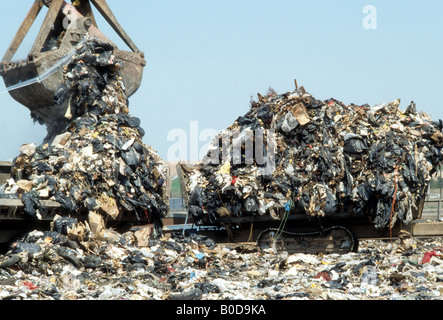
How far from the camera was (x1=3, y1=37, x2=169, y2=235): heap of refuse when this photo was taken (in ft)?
28.7

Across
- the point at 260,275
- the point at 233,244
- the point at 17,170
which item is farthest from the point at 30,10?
the point at 260,275

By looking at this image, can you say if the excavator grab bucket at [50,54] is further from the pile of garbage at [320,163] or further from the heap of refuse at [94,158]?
the pile of garbage at [320,163]

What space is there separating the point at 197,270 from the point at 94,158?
243 centimetres

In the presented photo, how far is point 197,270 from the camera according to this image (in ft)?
26.1

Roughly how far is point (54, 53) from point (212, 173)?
335cm

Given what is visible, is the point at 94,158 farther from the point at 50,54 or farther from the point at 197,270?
the point at 197,270

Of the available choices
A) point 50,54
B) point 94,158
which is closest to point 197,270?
point 94,158

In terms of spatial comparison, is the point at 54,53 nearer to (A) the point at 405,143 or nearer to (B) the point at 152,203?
(B) the point at 152,203

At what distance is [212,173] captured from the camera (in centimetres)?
962

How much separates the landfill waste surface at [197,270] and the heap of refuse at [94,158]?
47cm

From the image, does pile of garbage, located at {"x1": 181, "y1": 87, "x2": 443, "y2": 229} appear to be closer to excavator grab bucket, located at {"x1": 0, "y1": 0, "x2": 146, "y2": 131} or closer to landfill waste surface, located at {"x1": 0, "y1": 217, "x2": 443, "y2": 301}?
landfill waste surface, located at {"x1": 0, "y1": 217, "x2": 443, "y2": 301}

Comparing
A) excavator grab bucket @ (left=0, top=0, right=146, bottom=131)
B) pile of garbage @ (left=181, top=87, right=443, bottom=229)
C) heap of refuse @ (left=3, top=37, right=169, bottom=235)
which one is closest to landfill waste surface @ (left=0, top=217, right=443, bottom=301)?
heap of refuse @ (left=3, top=37, right=169, bottom=235)

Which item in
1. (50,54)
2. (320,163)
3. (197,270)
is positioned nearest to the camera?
(197,270)

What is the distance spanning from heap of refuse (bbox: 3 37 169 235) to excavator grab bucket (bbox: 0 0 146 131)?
0.89ft
